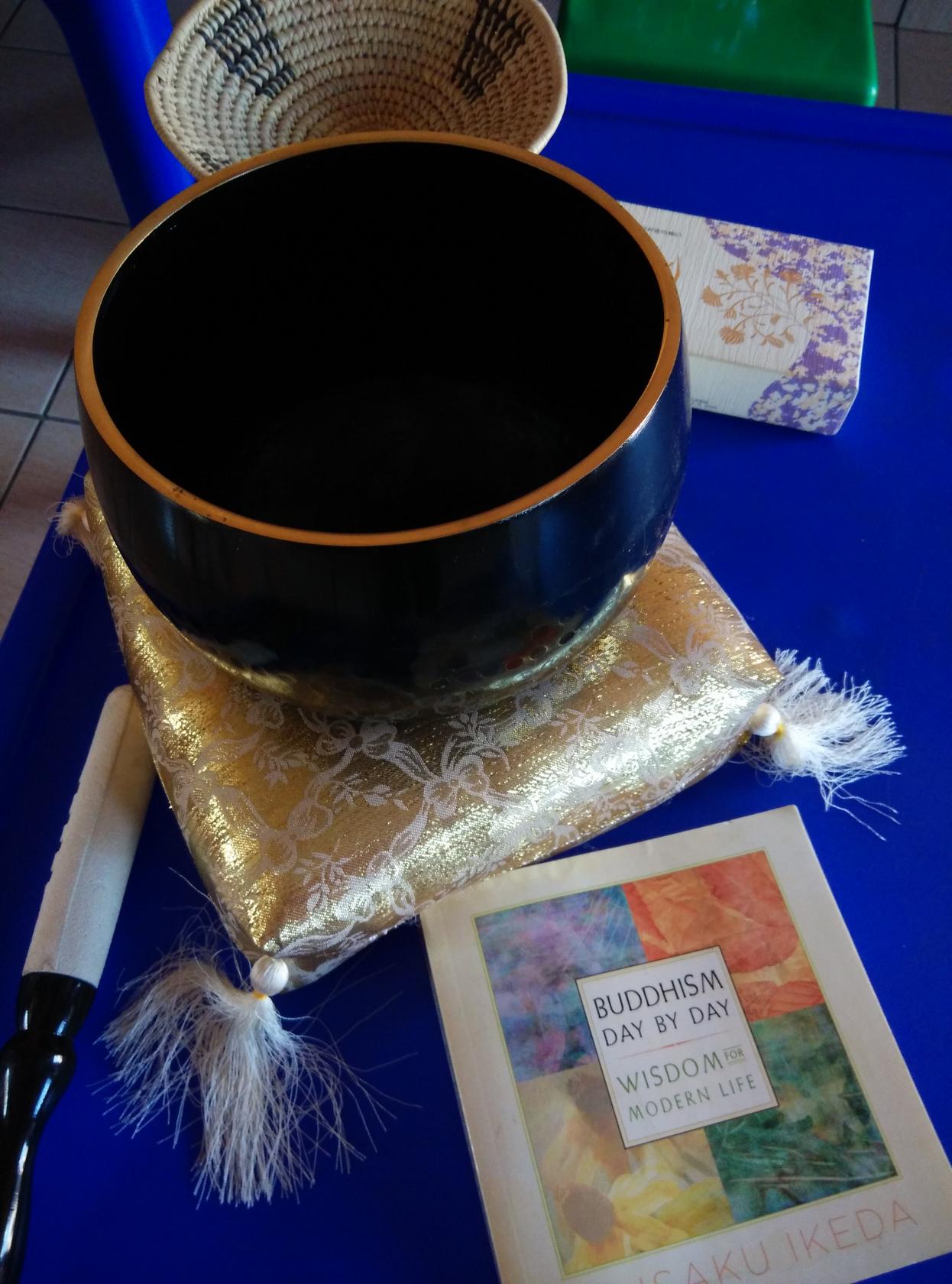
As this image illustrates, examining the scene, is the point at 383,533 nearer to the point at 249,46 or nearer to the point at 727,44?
the point at 249,46

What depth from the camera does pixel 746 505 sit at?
60cm

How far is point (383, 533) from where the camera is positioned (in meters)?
0.36

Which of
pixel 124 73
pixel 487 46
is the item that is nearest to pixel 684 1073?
pixel 487 46

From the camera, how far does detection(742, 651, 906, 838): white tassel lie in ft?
1.66

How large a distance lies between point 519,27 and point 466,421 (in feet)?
0.76

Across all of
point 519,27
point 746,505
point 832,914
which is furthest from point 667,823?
point 519,27

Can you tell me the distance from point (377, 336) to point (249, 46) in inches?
7.9

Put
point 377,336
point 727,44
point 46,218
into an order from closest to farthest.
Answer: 1. point 377,336
2. point 727,44
3. point 46,218

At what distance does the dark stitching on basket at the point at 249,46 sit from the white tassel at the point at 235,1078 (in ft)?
1.54

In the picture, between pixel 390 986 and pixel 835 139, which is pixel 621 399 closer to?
pixel 390 986

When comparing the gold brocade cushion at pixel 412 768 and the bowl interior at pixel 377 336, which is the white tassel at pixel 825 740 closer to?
the gold brocade cushion at pixel 412 768

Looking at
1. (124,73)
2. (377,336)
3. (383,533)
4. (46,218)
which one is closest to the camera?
(383,533)

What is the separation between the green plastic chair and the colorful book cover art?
76 cm

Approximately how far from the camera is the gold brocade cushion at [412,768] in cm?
43
